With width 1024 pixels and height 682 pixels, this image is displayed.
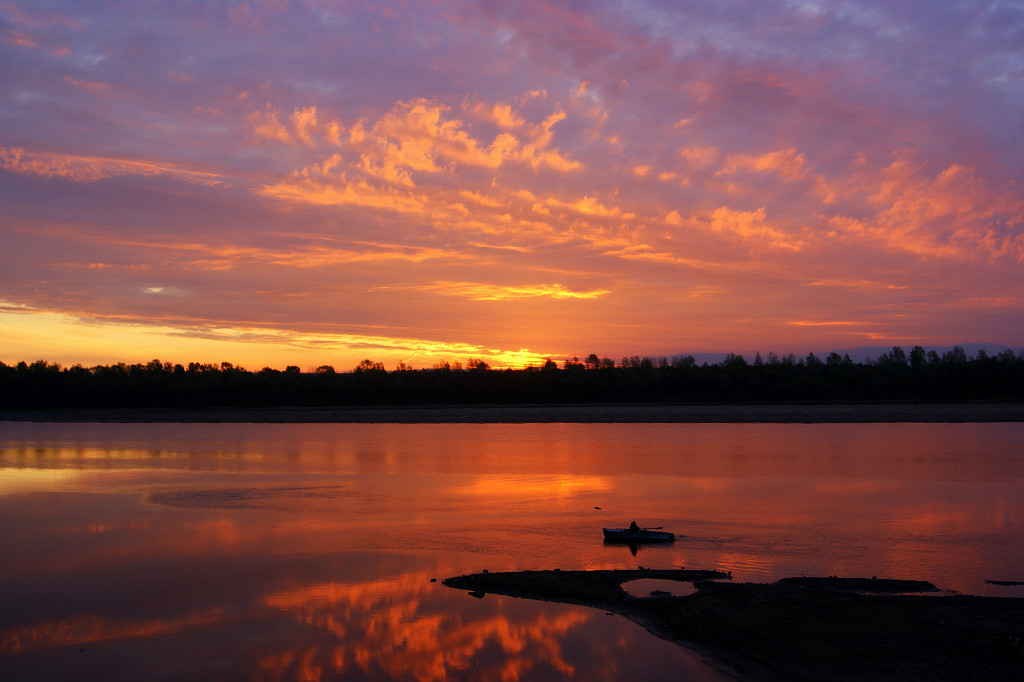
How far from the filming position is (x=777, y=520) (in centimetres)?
1936

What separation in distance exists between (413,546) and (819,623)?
883 cm

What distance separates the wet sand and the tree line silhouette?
74.7 metres

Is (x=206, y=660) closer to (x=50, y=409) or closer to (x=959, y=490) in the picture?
(x=959, y=490)

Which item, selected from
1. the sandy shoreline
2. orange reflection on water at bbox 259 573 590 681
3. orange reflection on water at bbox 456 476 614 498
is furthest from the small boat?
the sandy shoreline

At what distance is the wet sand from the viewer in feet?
29.6

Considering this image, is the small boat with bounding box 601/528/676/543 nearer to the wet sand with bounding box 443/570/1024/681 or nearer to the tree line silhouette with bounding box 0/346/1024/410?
the wet sand with bounding box 443/570/1024/681

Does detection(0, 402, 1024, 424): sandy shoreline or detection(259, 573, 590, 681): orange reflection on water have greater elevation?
detection(0, 402, 1024, 424): sandy shoreline

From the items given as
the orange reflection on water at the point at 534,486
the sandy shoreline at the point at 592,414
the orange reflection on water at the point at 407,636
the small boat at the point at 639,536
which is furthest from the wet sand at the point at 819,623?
the sandy shoreline at the point at 592,414

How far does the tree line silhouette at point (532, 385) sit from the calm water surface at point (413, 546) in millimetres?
48846

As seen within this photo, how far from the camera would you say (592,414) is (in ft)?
255

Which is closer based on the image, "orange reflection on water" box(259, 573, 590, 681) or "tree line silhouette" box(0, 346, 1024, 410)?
"orange reflection on water" box(259, 573, 590, 681)

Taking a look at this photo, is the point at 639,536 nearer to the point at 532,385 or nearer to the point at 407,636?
the point at 407,636

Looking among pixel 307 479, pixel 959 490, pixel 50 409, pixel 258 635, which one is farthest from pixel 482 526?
pixel 50 409

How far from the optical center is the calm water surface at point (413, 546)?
10195mm
